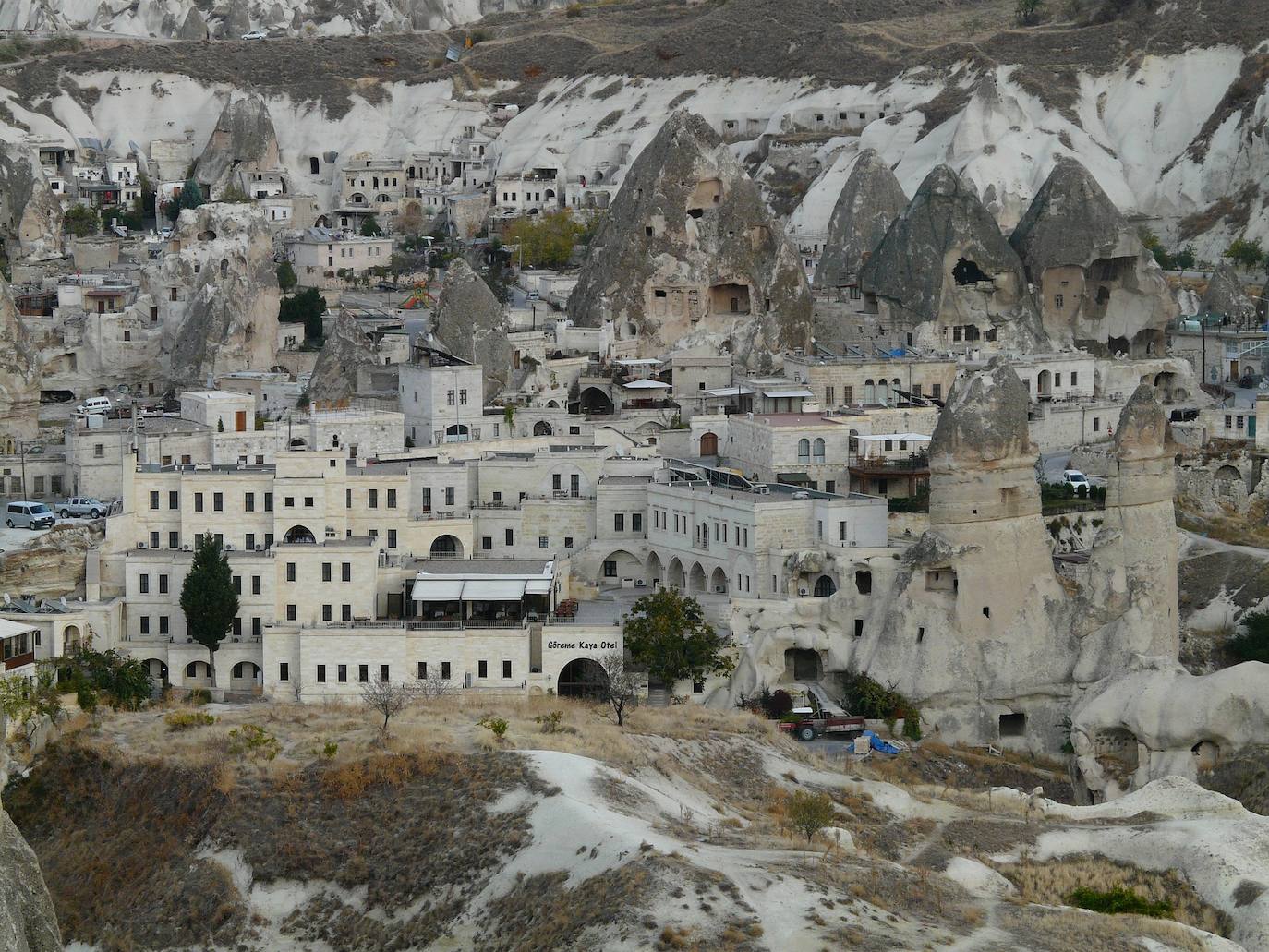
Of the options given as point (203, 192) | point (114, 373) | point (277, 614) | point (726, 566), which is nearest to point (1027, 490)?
point (726, 566)

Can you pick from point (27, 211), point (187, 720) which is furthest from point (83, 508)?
point (27, 211)

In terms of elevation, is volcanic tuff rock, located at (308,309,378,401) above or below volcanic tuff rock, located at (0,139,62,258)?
below

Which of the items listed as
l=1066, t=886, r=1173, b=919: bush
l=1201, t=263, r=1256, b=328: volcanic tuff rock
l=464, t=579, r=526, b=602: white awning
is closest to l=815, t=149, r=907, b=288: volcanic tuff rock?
l=1201, t=263, r=1256, b=328: volcanic tuff rock

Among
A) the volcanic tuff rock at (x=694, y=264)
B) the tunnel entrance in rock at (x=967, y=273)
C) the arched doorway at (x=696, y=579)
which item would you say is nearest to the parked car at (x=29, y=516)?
the arched doorway at (x=696, y=579)

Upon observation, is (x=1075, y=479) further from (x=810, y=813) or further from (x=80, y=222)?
(x=80, y=222)

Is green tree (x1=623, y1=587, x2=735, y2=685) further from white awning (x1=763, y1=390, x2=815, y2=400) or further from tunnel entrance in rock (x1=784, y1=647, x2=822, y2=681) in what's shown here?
white awning (x1=763, y1=390, x2=815, y2=400)
